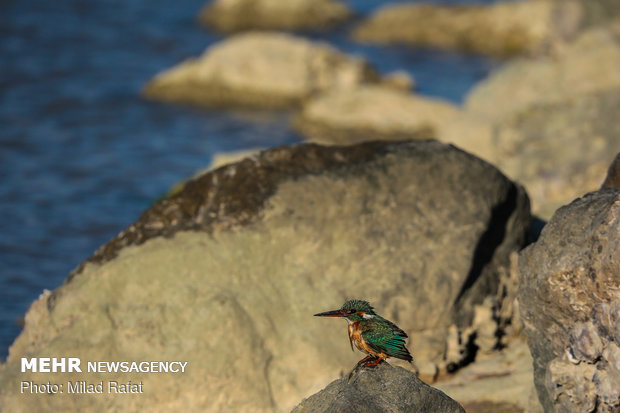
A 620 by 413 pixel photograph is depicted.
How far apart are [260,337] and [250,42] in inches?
505

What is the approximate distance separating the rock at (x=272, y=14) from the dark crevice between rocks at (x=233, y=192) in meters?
17.2

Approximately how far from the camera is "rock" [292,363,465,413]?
554 centimetres

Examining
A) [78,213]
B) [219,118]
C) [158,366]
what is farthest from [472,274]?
[219,118]

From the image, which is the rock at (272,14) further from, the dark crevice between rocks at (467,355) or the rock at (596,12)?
the dark crevice between rocks at (467,355)

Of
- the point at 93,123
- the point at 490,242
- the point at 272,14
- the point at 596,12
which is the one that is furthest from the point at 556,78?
the point at 272,14

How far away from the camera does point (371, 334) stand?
19.0 feet

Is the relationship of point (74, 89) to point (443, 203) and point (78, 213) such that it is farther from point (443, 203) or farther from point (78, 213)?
point (443, 203)

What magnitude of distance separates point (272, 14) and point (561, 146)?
1457 cm

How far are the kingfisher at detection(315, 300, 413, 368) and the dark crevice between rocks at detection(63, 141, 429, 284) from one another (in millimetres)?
2437

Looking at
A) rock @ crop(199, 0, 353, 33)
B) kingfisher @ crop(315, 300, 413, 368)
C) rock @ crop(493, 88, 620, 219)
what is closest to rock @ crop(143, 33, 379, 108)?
rock @ crop(199, 0, 353, 33)

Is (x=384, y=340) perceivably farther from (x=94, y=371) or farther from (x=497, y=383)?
(x=94, y=371)

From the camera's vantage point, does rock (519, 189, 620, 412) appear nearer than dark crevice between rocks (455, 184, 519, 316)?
Yes

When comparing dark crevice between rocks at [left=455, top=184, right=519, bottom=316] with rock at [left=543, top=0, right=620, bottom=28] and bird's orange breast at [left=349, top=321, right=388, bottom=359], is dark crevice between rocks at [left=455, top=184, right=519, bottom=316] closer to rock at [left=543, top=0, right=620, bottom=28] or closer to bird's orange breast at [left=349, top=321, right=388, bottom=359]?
bird's orange breast at [left=349, top=321, right=388, bottom=359]

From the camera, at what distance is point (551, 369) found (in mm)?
6211
